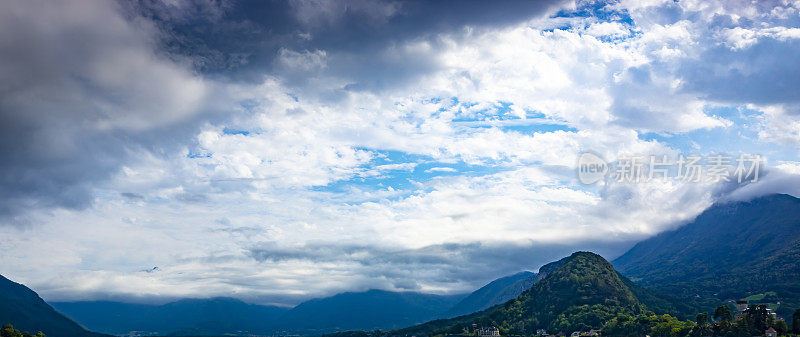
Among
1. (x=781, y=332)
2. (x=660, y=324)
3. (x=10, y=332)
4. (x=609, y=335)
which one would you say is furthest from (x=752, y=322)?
(x=10, y=332)

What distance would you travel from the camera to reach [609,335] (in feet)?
645

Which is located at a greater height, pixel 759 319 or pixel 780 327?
pixel 759 319

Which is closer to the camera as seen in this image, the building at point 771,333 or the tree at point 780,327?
the building at point 771,333

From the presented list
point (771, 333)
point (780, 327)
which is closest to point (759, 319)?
point (780, 327)

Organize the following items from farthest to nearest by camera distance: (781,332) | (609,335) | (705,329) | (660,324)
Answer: (609,335), (660,324), (705,329), (781,332)

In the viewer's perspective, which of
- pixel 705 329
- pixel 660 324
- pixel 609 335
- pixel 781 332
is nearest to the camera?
pixel 781 332

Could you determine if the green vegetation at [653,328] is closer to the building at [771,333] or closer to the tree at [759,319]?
the tree at [759,319]

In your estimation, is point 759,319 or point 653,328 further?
point 653,328

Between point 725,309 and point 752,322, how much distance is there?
10926 millimetres

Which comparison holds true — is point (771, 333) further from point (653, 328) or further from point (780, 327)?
point (653, 328)

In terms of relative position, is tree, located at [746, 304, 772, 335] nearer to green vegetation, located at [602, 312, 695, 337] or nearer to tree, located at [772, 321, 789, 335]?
tree, located at [772, 321, 789, 335]

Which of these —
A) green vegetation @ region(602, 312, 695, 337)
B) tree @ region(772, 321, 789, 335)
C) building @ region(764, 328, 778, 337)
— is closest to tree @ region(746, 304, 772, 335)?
building @ region(764, 328, 778, 337)

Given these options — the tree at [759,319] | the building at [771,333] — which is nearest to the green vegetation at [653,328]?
the tree at [759,319]

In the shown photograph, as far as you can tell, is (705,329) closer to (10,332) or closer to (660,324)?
(660,324)
